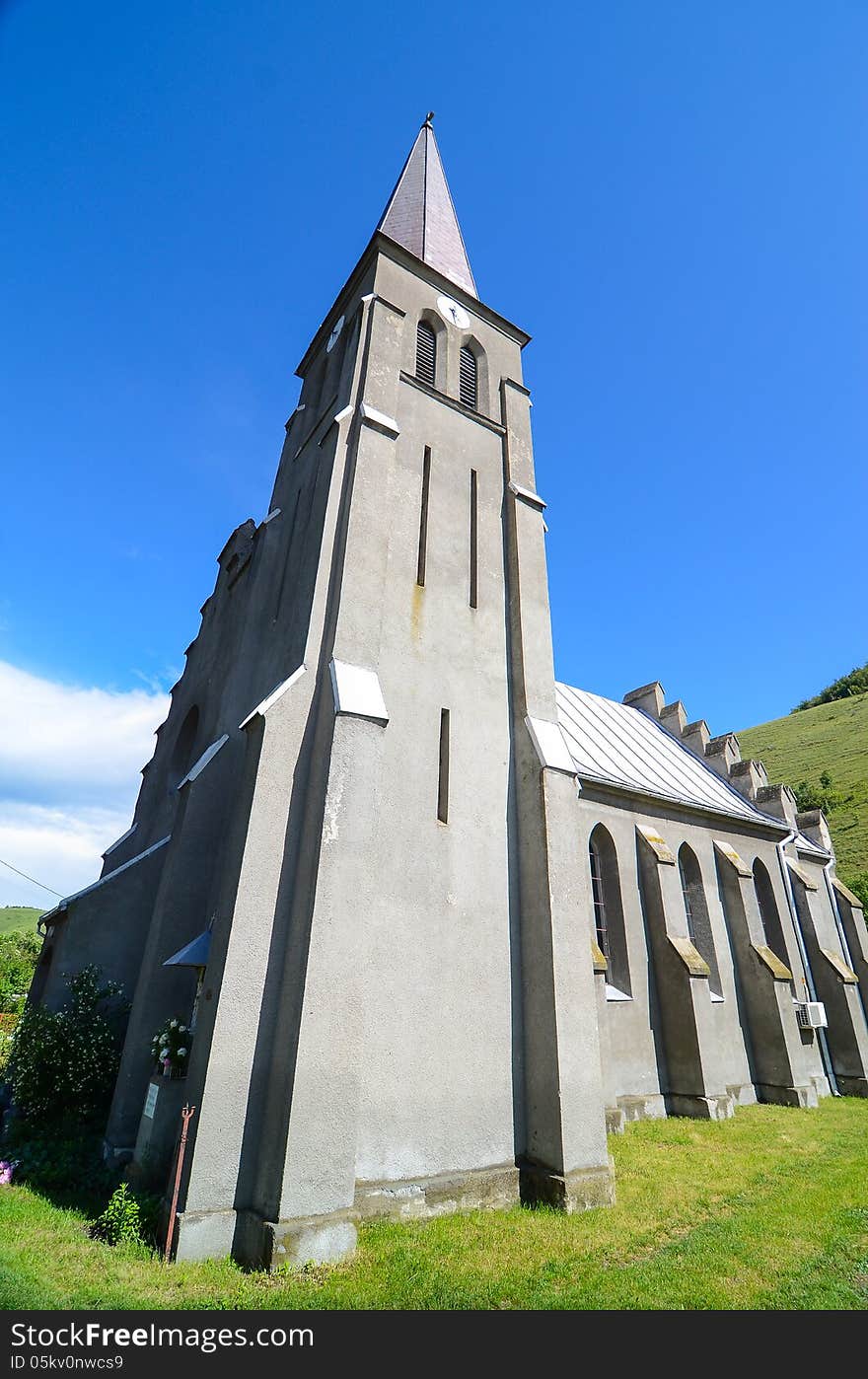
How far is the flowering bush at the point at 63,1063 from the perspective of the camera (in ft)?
32.4

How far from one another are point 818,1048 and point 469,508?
18987 millimetres

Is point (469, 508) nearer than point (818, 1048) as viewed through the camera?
Yes

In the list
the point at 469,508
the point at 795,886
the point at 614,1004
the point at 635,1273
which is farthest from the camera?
the point at 795,886

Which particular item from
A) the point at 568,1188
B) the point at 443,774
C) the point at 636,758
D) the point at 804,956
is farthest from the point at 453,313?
the point at 804,956

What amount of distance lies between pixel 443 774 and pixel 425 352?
9903mm

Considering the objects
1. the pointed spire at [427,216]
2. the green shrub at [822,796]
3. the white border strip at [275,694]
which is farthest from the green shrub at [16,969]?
the green shrub at [822,796]

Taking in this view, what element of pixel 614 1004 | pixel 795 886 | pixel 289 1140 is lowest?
pixel 289 1140

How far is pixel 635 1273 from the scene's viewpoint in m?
6.17

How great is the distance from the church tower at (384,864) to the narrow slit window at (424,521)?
0.06 meters

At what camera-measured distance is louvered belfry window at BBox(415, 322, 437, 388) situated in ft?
44.2

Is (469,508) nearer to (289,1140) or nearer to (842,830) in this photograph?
(289,1140)

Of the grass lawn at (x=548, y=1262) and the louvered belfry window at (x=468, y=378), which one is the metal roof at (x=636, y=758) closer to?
the louvered belfry window at (x=468, y=378)
